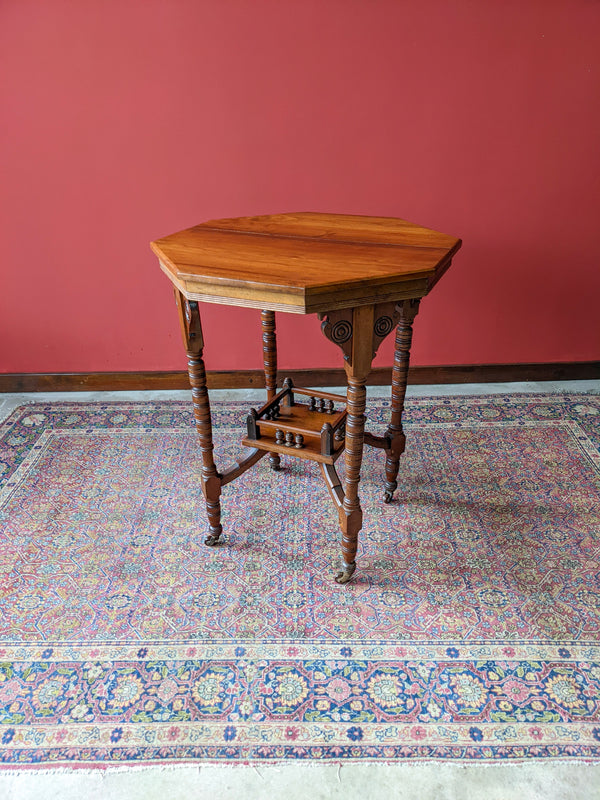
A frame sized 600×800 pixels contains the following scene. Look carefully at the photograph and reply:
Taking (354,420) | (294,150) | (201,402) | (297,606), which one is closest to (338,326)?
(354,420)

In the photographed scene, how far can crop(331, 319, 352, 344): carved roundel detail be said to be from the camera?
6.16ft

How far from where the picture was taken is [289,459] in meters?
3.23

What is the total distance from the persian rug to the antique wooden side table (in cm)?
24

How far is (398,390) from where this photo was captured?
8.52ft

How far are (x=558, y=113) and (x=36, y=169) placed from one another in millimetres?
3042

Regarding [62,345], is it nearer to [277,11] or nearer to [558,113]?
[277,11]

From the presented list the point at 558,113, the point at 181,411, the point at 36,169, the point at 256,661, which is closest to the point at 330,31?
the point at 558,113

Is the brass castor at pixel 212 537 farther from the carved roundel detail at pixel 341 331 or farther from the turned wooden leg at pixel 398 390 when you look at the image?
the carved roundel detail at pixel 341 331

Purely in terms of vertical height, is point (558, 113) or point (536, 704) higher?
point (558, 113)

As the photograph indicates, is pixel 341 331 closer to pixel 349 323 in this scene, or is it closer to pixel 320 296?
pixel 349 323

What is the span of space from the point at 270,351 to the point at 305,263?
37.2 inches

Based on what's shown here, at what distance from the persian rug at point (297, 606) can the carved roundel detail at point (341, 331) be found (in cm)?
106

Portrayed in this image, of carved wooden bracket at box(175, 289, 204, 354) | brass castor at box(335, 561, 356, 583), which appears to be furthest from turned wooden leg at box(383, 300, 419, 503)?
carved wooden bracket at box(175, 289, 204, 354)

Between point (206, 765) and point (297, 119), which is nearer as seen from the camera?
point (206, 765)
